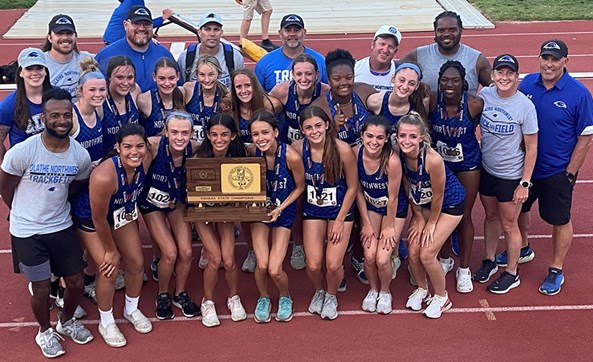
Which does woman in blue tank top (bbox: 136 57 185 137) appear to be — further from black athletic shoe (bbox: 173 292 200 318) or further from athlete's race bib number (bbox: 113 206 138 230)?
black athletic shoe (bbox: 173 292 200 318)

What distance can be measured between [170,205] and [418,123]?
180cm

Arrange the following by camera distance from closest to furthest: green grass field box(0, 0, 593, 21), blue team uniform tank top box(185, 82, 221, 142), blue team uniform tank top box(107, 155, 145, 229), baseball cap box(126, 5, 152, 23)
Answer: blue team uniform tank top box(107, 155, 145, 229) → blue team uniform tank top box(185, 82, 221, 142) → baseball cap box(126, 5, 152, 23) → green grass field box(0, 0, 593, 21)

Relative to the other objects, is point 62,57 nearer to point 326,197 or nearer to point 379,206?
point 326,197

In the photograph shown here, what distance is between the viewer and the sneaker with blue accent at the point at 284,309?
5.16 m

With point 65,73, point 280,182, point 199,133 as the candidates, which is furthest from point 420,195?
point 65,73

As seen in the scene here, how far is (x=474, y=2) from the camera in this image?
17672 mm

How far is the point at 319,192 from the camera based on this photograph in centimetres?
505

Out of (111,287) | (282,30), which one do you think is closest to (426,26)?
(282,30)

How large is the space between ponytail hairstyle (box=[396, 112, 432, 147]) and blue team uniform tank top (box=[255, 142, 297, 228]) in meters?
0.82

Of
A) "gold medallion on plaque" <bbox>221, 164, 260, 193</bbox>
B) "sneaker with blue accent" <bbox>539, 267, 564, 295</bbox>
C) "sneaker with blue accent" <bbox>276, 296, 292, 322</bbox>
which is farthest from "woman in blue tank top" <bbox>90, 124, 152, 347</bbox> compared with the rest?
"sneaker with blue accent" <bbox>539, 267, 564, 295</bbox>

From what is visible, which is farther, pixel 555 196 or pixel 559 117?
pixel 555 196

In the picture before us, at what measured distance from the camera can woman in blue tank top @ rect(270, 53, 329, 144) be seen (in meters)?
5.19

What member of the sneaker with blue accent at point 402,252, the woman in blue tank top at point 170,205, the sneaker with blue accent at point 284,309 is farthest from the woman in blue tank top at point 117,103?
the sneaker with blue accent at point 402,252

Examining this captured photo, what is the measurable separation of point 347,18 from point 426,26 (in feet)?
6.31
